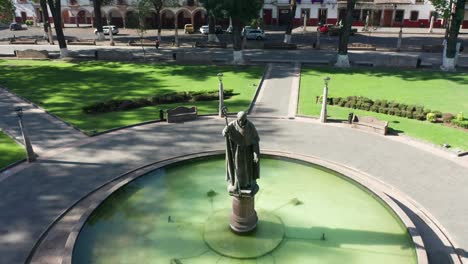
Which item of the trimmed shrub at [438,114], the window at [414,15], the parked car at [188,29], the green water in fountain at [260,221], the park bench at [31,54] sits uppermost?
the window at [414,15]

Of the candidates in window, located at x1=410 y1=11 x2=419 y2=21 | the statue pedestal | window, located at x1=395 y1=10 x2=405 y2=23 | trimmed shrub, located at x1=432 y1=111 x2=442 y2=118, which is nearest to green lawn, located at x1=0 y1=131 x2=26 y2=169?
the statue pedestal

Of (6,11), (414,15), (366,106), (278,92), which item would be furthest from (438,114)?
(414,15)

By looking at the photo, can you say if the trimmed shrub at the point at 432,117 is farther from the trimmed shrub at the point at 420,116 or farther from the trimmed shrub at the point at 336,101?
the trimmed shrub at the point at 336,101

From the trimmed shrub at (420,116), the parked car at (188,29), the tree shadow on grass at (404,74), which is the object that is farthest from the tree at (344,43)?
the parked car at (188,29)

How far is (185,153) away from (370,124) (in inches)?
342

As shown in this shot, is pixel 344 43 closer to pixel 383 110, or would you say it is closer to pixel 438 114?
pixel 383 110

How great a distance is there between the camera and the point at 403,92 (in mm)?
23344

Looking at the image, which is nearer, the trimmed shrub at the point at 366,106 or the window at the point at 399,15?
the trimmed shrub at the point at 366,106

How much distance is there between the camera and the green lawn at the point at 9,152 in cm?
1421

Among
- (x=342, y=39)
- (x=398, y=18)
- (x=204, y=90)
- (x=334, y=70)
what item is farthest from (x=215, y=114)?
(x=398, y=18)

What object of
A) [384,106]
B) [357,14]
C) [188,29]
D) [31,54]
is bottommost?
[384,106]

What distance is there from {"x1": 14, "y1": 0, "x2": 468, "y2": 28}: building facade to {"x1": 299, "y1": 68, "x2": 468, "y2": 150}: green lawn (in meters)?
28.6

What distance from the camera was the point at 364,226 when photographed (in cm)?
1034

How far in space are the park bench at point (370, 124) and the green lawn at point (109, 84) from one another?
20.2 feet
